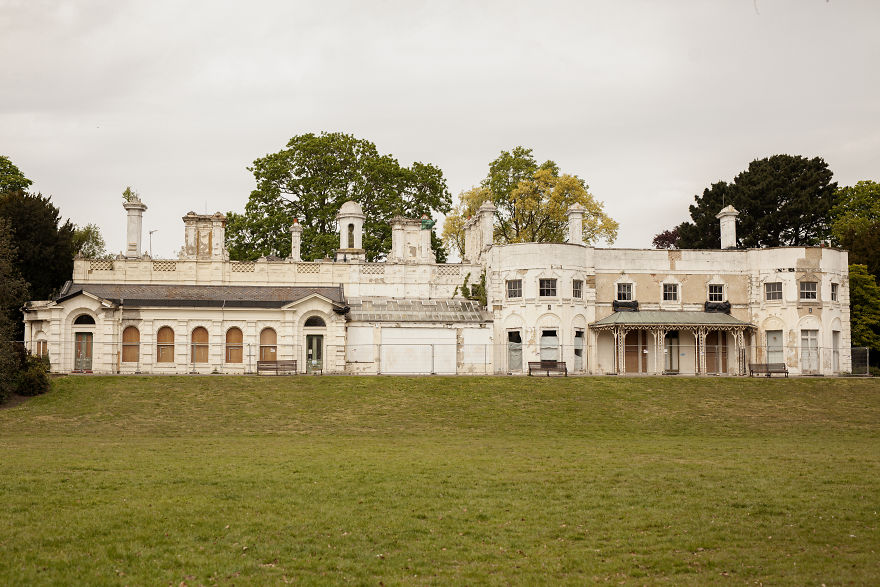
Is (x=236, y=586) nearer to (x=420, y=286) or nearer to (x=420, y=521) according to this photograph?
(x=420, y=521)

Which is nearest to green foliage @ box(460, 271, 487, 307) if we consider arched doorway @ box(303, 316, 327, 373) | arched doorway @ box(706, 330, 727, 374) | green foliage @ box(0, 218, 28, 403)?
arched doorway @ box(303, 316, 327, 373)

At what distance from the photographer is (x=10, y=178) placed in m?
63.5

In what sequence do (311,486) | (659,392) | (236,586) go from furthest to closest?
(659,392) → (311,486) → (236,586)

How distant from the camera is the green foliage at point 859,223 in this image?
198ft

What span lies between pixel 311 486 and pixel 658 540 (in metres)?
7.60

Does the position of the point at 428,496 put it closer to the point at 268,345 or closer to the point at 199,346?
the point at 268,345

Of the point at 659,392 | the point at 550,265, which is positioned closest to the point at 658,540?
the point at 659,392

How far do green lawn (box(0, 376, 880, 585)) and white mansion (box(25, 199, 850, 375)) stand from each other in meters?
12.0

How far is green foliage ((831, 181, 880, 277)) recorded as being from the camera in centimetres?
6028

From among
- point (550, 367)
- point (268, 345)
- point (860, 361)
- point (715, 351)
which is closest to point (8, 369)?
point (268, 345)

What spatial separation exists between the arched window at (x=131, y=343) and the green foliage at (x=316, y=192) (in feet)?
60.4

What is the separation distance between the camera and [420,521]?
639 inches

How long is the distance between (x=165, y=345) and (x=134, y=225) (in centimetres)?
998

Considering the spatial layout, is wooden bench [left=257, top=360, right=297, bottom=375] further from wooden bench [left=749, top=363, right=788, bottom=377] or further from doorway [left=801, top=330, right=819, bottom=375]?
doorway [left=801, top=330, right=819, bottom=375]
